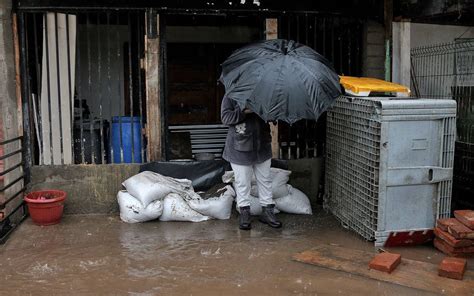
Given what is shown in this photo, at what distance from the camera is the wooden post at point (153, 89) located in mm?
5988

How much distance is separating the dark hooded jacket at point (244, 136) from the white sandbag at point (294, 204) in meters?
0.84

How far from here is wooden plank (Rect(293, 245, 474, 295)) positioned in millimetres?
3943

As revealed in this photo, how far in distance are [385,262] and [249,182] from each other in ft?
5.94

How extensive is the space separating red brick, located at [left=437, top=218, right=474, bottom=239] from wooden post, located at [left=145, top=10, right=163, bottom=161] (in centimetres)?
344

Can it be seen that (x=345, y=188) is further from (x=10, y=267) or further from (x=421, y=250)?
(x=10, y=267)

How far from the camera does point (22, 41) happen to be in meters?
5.84

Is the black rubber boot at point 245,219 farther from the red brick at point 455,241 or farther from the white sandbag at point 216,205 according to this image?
the red brick at point 455,241

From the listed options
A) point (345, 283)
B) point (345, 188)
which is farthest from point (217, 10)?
point (345, 283)

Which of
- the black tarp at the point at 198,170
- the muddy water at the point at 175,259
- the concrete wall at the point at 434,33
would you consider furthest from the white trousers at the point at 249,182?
the concrete wall at the point at 434,33

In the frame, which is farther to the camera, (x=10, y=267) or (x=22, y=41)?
(x=22, y=41)

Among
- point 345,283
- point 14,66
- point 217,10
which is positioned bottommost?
point 345,283

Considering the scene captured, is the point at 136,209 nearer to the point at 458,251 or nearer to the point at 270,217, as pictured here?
the point at 270,217

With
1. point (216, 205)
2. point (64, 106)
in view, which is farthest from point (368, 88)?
point (64, 106)

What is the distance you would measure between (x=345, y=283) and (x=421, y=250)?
124 cm
